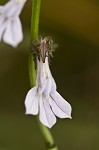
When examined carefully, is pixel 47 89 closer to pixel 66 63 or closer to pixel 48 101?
pixel 48 101

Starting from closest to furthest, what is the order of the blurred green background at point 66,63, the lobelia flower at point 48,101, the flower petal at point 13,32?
the flower petal at point 13,32 < the lobelia flower at point 48,101 < the blurred green background at point 66,63

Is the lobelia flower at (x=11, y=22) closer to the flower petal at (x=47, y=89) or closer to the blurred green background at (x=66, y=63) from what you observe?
the flower petal at (x=47, y=89)

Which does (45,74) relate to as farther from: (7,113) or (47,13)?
(47,13)

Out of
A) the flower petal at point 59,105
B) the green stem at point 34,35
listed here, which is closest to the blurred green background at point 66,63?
the green stem at point 34,35

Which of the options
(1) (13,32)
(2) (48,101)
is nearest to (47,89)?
(2) (48,101)

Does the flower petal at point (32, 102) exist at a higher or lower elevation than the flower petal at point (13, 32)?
lower
